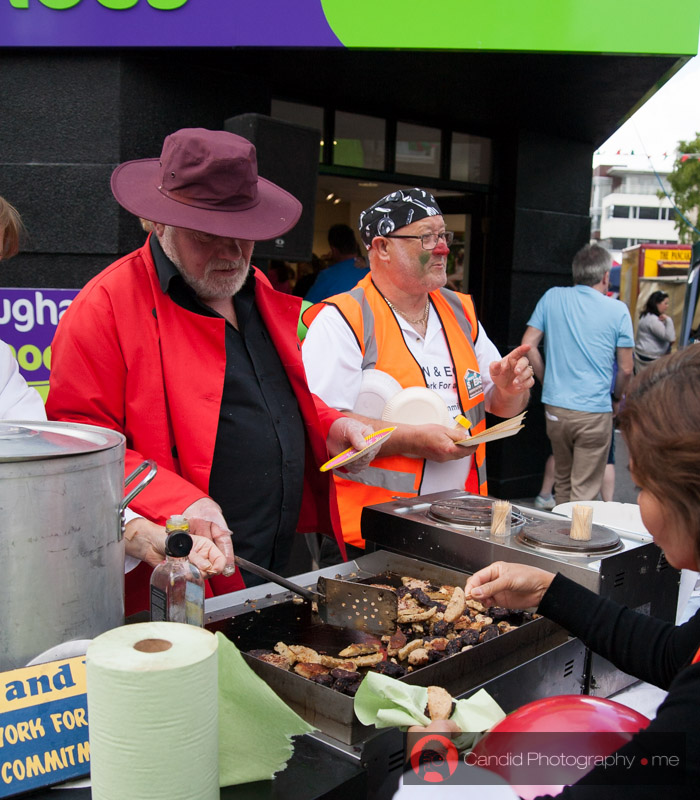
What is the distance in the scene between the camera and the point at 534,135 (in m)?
6.80

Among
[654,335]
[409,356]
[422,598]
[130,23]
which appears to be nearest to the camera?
[422,598]

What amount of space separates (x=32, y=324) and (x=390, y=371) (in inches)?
87.3

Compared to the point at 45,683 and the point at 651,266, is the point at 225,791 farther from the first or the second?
the point at 651,266

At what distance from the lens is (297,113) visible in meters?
5.86

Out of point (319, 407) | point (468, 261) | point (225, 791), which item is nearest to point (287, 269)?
point (468, 261)

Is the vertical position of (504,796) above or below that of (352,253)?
below

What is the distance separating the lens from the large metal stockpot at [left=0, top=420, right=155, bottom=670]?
1.07 metres

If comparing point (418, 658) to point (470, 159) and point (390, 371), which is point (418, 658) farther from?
point (470, 159)

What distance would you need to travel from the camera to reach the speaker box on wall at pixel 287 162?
164 inches

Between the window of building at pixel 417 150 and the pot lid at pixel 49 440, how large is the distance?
18.8 feet

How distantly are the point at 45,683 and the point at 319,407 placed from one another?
1.39 metres

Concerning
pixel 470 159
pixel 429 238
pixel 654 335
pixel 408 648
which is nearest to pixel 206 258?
pixel 408 648

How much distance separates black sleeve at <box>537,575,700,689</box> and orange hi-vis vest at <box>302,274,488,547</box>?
45.3 inches

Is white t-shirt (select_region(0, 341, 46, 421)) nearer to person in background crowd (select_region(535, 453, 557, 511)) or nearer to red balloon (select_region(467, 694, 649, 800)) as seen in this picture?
red balloon (select_region(467, 694, 649, 800))
